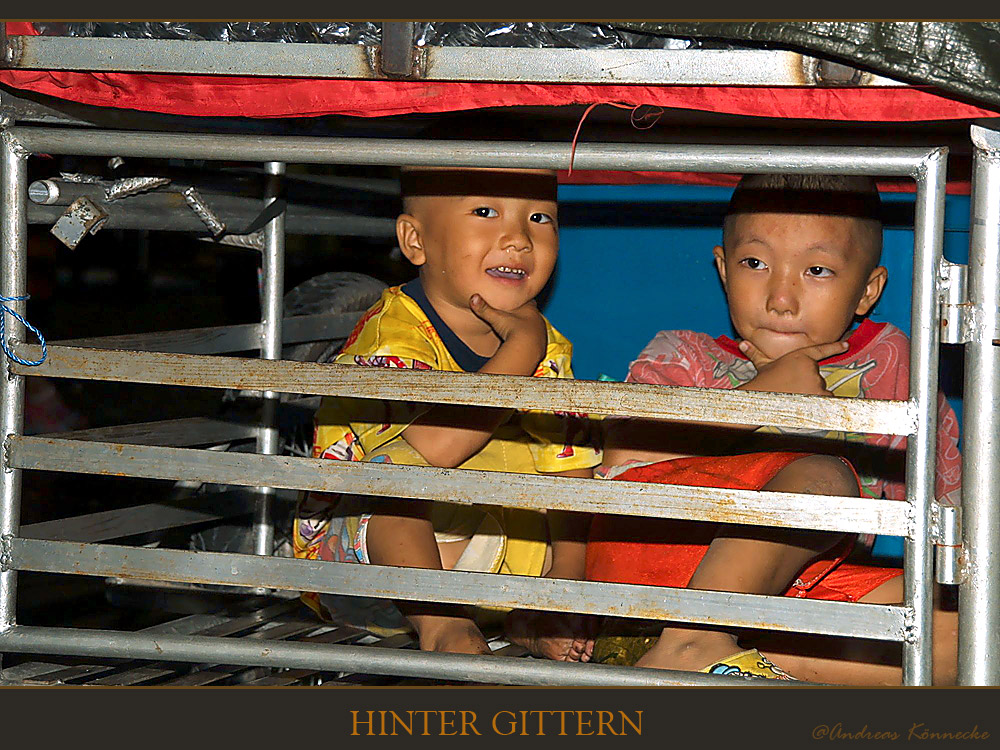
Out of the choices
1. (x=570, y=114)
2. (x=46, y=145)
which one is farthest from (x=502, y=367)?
(x=46, y=145)

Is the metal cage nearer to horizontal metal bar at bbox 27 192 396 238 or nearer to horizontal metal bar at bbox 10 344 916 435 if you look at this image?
horizontal metal bar at bbox 10 344 916 435

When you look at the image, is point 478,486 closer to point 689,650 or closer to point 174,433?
point 689,650

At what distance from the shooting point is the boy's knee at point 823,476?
5.77 feet

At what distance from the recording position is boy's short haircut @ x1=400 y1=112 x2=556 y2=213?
2184 millimetres

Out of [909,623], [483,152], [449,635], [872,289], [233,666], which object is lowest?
[233,666]

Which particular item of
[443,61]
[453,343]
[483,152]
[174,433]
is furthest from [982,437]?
[174,433]

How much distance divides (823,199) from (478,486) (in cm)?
112

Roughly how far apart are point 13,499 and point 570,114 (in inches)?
50.1

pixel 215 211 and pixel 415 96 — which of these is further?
pixel 215 211

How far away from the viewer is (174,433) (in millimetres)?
2328

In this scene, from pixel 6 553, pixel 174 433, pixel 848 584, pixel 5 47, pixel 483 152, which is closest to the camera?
pixel 483 152

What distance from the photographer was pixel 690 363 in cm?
246

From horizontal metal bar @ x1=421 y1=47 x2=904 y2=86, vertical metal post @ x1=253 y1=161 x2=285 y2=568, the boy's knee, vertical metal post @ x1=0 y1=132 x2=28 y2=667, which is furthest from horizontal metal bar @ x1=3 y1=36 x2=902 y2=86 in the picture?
vertical metal post @ x1=253 y1=161 x2=285 y2=568

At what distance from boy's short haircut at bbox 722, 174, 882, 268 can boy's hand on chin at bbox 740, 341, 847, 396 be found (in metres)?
0.25
